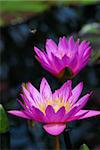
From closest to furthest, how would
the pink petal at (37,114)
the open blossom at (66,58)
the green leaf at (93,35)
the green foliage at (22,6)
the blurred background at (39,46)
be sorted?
the pink petal at (37,114) < the open blossom at (66,58) < the blurred background at (39,46) < the green leaf at (93,35) < the green foliage at (22,6)

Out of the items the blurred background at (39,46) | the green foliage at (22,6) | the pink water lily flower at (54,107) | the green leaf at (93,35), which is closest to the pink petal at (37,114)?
the pink water lily flower at (54,107)

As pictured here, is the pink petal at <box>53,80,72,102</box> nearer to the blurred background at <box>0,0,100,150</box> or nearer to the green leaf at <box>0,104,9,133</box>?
the green leaf at <box>0,104,9,133</box>

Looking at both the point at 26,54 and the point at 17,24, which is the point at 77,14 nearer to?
the point at 17,24

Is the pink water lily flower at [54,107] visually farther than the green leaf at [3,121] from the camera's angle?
No

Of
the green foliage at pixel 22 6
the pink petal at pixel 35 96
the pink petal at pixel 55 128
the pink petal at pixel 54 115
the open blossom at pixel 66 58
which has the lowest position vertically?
the pink petal at pixel 55 128

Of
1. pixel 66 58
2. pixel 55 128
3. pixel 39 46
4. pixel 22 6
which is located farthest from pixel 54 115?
pixel 22 6

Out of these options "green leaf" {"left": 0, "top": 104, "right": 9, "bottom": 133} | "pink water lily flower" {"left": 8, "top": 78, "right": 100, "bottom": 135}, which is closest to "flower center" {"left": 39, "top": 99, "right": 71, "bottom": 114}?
"pink water lily flower" {"left": 8, "top": 78, "right": 100, "bottom": 135}

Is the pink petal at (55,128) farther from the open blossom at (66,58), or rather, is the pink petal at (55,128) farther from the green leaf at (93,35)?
the green leaf at (93,35)

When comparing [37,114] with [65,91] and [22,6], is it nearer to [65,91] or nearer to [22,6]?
[65,91]
